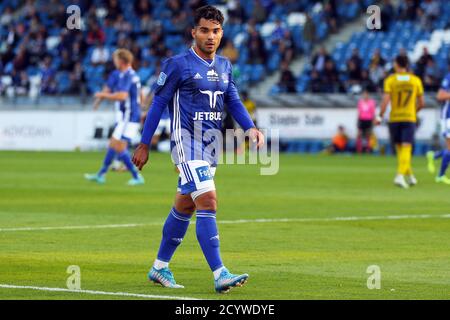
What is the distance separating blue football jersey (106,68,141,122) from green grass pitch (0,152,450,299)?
136 centimetres

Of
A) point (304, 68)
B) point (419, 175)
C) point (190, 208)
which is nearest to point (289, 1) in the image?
point (304, 68)

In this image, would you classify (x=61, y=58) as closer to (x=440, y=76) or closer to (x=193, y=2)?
(x=193, y=2)

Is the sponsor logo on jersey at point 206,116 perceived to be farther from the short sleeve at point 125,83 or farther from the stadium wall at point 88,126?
the stadium wall at point 88,126

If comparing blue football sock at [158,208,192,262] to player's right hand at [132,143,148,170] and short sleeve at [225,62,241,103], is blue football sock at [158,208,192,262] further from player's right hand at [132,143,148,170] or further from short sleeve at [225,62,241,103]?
short sleeve at [225,62,241,103]

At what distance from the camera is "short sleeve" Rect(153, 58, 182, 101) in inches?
380

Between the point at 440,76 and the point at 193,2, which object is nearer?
the point at 440,76

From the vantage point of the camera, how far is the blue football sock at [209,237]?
936 cm

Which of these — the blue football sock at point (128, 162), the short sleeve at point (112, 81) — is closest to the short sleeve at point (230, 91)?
the blue football sock at point (128, 162)

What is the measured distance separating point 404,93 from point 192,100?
13616 millimetres

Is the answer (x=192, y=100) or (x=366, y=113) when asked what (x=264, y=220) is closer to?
(x=192, y=100)

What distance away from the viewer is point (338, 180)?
80.4 feet

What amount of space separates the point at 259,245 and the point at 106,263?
2238mm

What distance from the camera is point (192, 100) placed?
974cm
